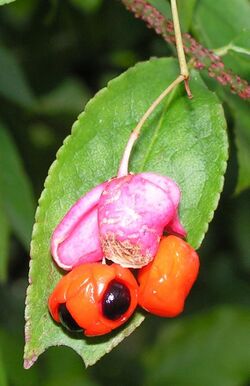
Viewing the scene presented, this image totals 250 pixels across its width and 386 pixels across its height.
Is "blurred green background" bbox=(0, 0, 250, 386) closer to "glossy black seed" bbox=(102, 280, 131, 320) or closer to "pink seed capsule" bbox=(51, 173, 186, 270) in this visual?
"pink seed capsule" bbox=(51, 173, 186, 270)

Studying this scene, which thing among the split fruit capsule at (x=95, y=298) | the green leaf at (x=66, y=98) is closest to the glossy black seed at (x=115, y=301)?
the split fruit capsule at (x=95, y=298)

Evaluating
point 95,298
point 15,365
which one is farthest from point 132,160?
point 15,365

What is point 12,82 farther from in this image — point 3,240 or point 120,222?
point 120,222

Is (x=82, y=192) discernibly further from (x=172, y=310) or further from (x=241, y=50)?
(x=241, y=50)

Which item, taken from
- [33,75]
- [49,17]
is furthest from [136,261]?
[33,75]

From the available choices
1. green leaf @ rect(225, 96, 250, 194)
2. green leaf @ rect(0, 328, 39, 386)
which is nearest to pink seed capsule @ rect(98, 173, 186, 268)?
green leaf @ rect(225, 96, 250, 194)

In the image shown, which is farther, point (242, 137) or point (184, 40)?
point (242, 137)
